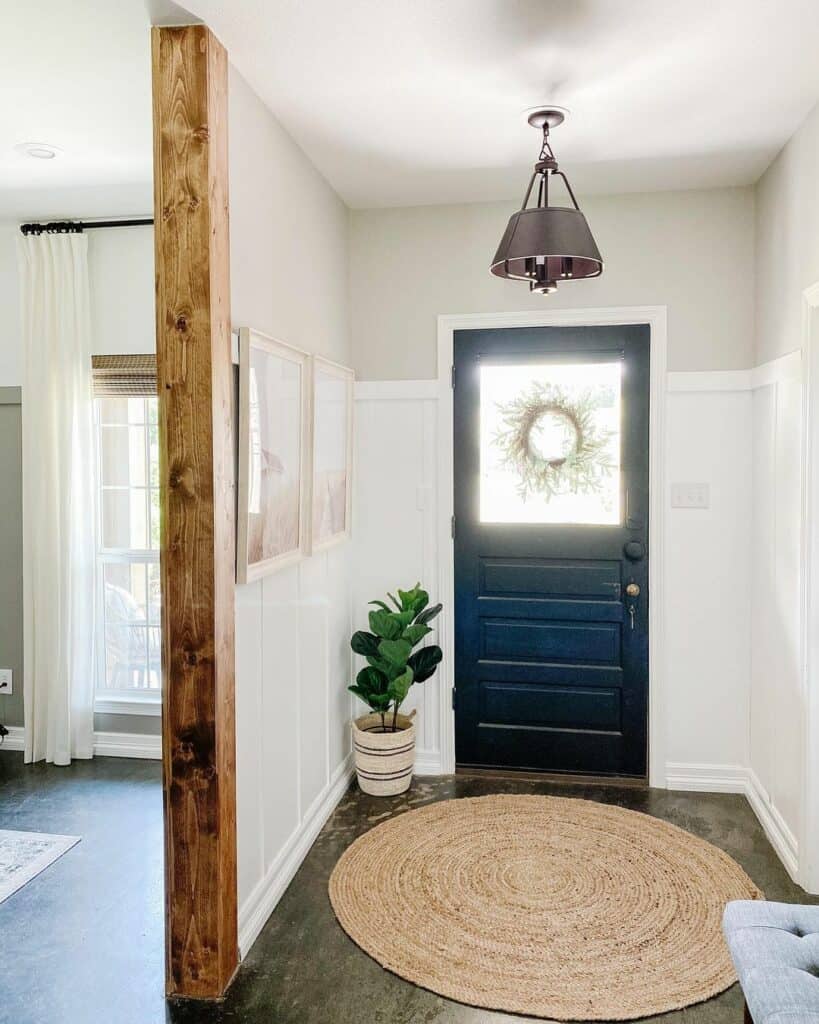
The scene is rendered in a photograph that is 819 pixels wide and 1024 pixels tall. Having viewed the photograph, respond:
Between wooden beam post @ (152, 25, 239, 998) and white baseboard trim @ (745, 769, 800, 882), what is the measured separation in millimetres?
1961

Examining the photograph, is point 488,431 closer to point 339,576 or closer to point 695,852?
point 339,576

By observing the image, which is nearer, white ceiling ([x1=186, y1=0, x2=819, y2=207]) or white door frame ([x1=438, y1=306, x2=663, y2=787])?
white ceiling ([x1=186, y1=0, x2=819, y2=207])

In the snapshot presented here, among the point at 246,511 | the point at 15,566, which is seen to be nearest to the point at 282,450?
the point at 246,511

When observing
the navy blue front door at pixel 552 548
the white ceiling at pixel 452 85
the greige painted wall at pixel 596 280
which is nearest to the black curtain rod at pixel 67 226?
the white ceiling at pixel 452 85

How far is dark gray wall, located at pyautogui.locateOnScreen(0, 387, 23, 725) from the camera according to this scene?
4234mm

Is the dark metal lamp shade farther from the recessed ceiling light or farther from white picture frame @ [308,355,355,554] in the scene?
the recessed ceiling light

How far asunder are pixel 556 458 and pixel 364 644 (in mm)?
1189

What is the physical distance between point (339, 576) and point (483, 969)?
172 cm

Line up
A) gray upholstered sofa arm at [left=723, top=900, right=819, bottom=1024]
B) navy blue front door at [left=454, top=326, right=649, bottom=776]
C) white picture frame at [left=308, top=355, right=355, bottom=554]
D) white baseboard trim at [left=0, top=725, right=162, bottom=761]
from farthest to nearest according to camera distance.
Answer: white baseboard trim at [left=0, top=725, right=162, bottom=761]
navy blue front door at [left=454, top=326, right=649, bottom=776]
white picture frame at [left=308, top=355, right=355, bottom=554]
gray upholstered sofa arm at [left=723, top=900, right=819, bottom=1024]

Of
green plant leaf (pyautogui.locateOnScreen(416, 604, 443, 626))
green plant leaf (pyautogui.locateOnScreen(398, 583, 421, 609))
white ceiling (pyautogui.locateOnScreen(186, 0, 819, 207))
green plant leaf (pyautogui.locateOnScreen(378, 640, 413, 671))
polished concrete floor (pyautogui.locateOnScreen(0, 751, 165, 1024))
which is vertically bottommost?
polished concrete floor (pyautogui.locateOnScreen(0, 751, 165, 1024))

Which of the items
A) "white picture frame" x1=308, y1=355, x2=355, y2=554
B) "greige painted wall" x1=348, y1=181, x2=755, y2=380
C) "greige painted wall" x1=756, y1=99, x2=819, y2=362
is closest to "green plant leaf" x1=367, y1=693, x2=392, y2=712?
"white picture frame" x1=308, y1=355, x2=355, y2=554

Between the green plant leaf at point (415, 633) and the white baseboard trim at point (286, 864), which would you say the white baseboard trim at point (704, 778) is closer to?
the green plant leaf at point (415, 633)

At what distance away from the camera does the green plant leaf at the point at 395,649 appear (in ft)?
11.3

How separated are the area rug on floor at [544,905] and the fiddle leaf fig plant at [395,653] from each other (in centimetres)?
51
